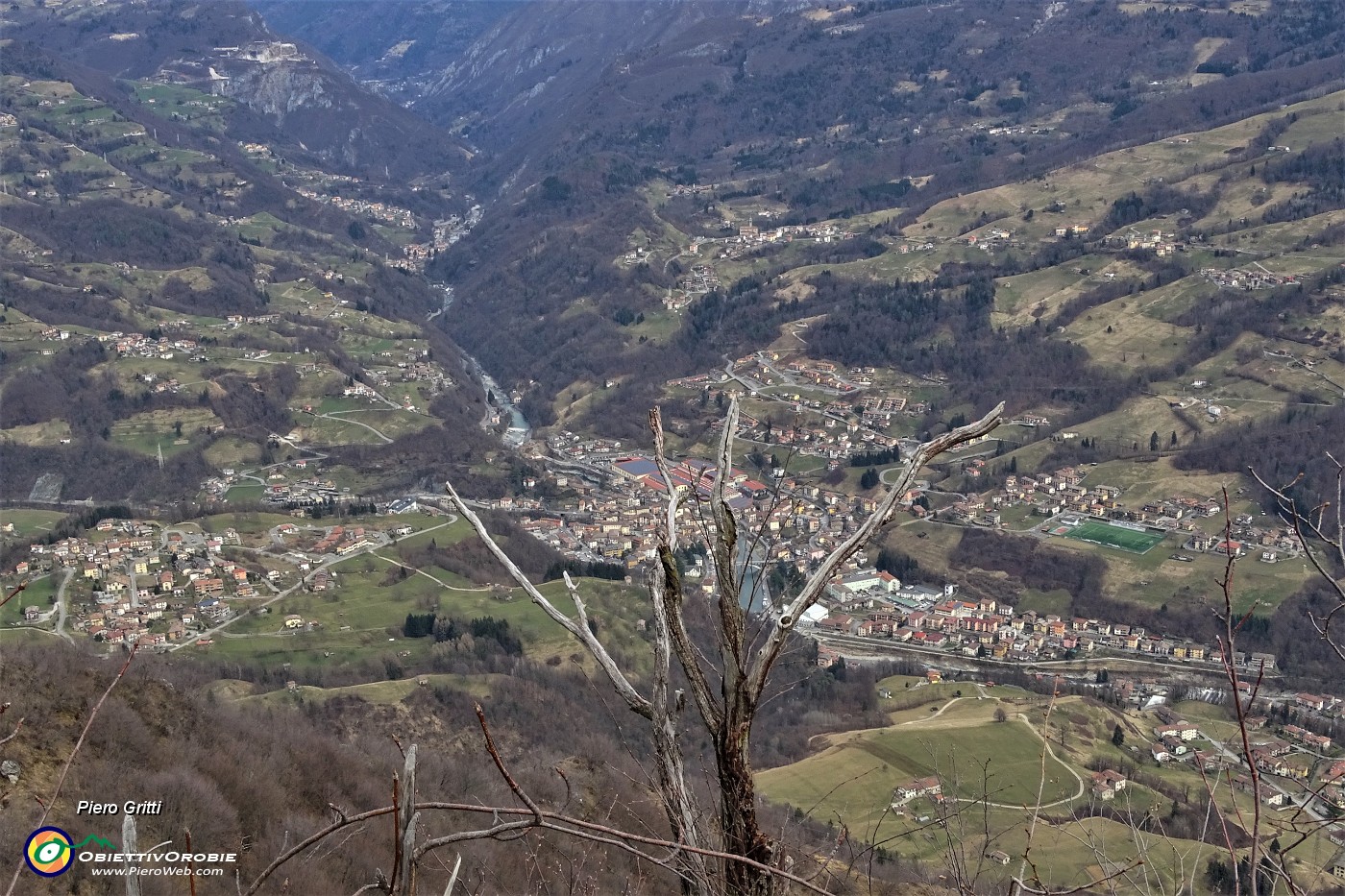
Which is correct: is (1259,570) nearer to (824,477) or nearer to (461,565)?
(824,477)

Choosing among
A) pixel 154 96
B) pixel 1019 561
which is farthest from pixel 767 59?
pixel 1019 561

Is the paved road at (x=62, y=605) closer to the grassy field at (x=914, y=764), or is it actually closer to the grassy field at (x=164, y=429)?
the grassy field at (x=914, y=764)

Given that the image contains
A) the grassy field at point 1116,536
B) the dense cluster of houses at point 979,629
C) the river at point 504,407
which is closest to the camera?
the dense cluster of houses at point 979,629

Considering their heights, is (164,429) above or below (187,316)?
below

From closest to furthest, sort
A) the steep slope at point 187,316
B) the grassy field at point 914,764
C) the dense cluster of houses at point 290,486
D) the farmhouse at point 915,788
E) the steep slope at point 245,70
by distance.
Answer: the farmhouse at point 915,788
the grassy field at point 914,764
the dense cluster of houses at point 290,486
the steep slope at point 187,316
the steep slope at point 245,70

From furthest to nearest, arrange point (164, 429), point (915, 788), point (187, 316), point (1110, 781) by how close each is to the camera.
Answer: point (187, 316), point (164, 429), point (1110, 781), point (915, 788)

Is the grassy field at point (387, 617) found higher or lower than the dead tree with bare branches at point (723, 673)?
lower

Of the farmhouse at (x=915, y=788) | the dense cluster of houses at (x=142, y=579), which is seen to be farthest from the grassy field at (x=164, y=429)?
the farmhouse at (x=915, y=788)

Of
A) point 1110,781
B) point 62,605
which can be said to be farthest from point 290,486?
point 1110,781

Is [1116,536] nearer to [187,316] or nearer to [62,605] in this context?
[62,605]
